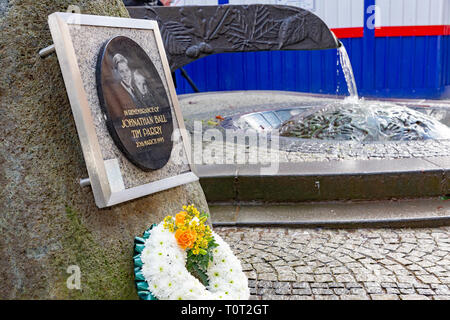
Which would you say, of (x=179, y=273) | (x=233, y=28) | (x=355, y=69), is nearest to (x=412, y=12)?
(x=355, y=69)

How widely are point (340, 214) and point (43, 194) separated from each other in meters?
2.23

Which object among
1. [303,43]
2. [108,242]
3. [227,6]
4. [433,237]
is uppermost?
[227,6]

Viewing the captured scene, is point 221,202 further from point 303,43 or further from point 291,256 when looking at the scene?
point 303,43

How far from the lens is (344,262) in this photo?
2.68m

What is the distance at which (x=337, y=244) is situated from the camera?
296 centimetres

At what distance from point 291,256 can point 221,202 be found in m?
1.00

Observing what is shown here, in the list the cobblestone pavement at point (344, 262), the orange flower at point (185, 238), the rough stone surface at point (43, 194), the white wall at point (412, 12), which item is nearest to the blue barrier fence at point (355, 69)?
the white wall at point (412, 12)

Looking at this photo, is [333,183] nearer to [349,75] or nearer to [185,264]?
[185,264]

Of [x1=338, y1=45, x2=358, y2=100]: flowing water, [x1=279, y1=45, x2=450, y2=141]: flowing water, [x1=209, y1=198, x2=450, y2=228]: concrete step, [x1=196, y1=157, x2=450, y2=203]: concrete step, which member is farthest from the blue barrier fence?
[x1=209, y1=198, x2=450, y2=228]: concrete step

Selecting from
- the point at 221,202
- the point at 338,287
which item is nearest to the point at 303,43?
the point at 221,202

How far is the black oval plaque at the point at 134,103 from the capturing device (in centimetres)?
190

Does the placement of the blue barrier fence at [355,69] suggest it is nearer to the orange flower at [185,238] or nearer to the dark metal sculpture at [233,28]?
the dark metal sculpture at [233,28]

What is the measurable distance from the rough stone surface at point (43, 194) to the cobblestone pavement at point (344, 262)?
876mm

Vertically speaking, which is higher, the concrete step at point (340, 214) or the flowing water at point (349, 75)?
the flowing water at point (349, 75)
